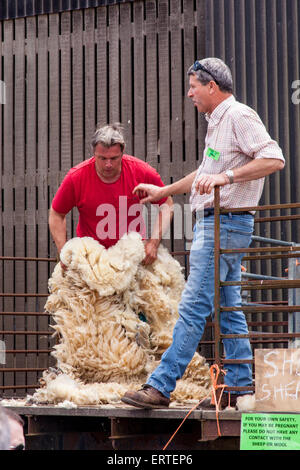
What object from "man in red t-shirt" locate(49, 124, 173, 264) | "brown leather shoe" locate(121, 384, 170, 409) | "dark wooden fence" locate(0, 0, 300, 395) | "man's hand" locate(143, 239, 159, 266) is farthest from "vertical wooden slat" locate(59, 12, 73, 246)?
"brown leather shoe" locate(121, 384, 170, 409)

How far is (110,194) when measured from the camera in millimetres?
6117

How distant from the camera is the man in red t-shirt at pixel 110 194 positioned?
608cm

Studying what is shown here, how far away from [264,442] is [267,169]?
1587 mm

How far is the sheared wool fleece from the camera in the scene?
19.1 feet

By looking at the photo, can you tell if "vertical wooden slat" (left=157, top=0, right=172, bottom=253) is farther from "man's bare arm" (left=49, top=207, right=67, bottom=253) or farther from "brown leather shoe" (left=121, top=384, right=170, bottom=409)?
"brown leather shoe" (left=121, top=384, right=170, bottom=409)

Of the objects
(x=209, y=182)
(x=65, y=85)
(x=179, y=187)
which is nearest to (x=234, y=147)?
(x=209, y=182)

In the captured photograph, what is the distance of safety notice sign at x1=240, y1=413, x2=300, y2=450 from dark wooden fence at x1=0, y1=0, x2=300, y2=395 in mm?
3981

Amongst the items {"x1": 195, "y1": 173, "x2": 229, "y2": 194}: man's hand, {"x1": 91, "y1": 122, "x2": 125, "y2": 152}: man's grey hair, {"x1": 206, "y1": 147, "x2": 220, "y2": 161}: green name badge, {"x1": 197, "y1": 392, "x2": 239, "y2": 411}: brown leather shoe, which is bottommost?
{"x1": 197, "y1": 392, "x2": 239, "y2": 411}: brown leather shoe

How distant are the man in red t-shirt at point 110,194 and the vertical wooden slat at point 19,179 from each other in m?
3.46

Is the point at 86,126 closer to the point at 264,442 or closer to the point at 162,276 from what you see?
the point at 162,276

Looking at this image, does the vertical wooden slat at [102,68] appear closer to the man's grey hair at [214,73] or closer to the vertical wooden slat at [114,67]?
the vertical wooden slat at [114,67]

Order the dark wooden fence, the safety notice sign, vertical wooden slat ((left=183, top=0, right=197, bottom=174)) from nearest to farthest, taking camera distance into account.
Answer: the safety notice sign < the dark wooden fence < vertical wooden slat ((left=183, top=0, right=197, bottom=174))

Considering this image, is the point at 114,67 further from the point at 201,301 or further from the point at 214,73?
the point at 201,301

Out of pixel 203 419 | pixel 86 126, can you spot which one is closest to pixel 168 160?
pixel 86 126
